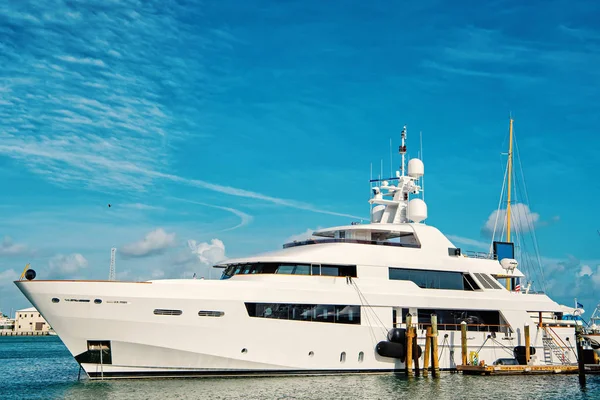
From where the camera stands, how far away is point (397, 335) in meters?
26.7

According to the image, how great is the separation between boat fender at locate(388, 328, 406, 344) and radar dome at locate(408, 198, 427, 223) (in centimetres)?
586

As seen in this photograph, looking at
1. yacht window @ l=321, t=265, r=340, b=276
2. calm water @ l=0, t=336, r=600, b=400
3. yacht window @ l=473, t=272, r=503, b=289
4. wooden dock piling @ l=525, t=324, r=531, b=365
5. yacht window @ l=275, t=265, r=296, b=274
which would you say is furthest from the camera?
yacht window @ l=473, t=272, r=503, b=289

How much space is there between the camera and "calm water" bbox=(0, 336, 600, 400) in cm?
2164

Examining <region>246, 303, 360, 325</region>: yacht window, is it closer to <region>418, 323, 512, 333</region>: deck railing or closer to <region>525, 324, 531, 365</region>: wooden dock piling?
→ <region>418, 323, 512, 333</region>: deck railing

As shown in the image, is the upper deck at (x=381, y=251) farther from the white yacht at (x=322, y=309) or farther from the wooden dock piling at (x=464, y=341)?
the wooden dock piling at (x=464, y=341)

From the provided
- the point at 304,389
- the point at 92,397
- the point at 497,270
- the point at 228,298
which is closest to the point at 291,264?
the point at 228,298

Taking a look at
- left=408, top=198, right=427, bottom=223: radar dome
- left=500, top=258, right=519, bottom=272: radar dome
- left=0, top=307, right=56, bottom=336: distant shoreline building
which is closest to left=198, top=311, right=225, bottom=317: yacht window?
left=408, top=198, right=427, bottom=223: radar dome

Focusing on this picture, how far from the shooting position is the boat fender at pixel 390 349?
86.2 feet

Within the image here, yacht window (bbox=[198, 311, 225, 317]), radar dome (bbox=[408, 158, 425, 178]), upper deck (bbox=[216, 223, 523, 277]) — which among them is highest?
radar dome (bbox=[408, 158, 425, 178])

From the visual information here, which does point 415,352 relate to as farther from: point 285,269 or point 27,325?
point 27,325

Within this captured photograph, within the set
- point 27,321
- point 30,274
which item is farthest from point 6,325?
point 30,274

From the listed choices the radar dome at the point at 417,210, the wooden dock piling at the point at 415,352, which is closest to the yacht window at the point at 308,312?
the wooden dock piling at the point at 415,352

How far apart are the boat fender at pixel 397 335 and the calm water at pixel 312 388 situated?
1503 mm

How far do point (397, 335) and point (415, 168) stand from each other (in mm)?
8924
